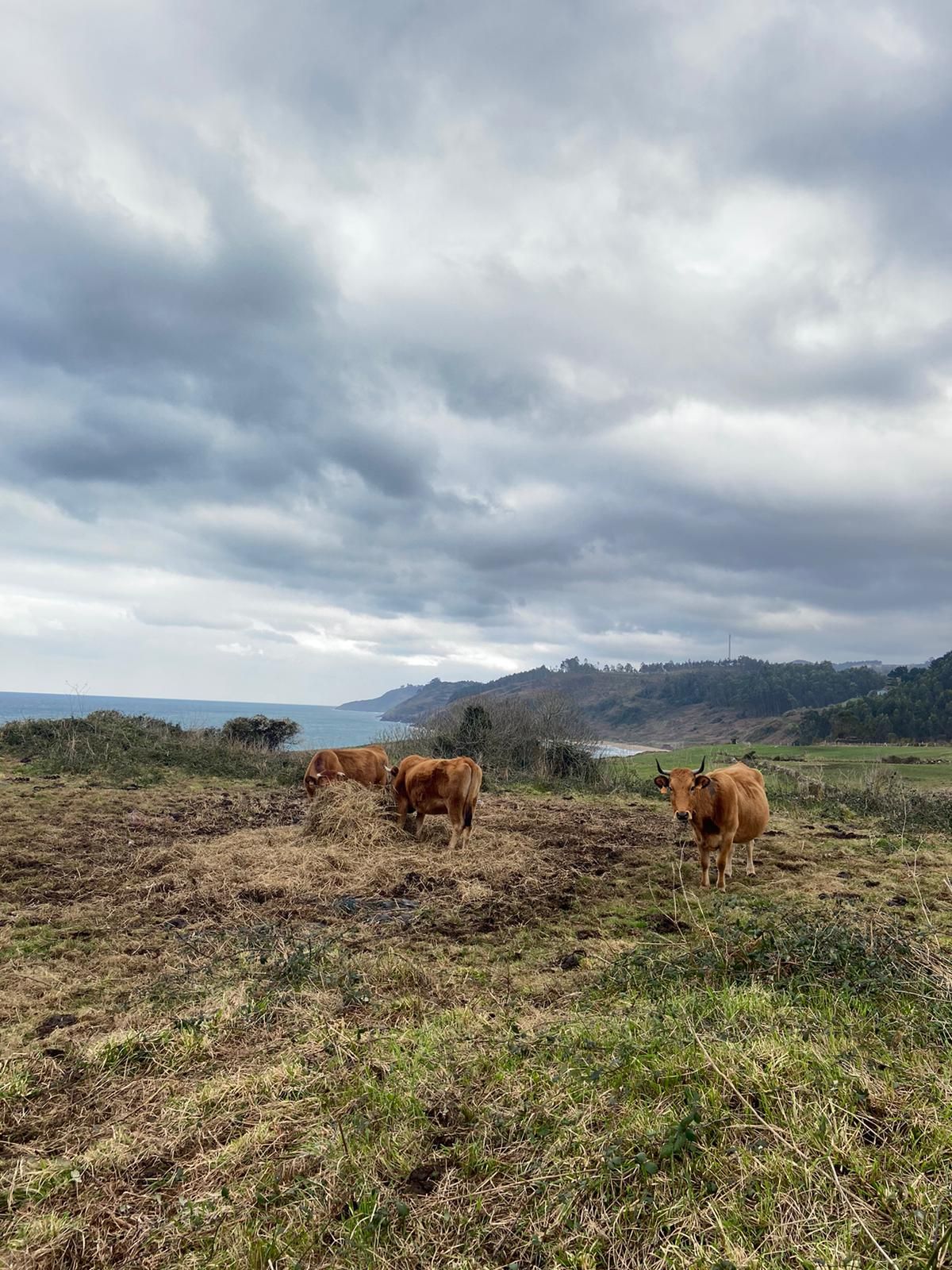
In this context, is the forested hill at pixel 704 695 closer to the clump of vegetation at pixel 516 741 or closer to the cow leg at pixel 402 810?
the clump of vegetation at pixel 516 741

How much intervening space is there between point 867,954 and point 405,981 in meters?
3.49

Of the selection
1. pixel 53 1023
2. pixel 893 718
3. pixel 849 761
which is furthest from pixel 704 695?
pixel 53 1023

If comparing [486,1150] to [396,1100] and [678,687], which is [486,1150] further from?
[678,687]

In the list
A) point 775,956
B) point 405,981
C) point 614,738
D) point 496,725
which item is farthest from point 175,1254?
point 614,738

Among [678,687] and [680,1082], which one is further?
[678,687]

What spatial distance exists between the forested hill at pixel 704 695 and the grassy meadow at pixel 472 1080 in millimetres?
88228

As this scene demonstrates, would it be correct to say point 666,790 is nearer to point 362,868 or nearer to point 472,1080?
point 362,868

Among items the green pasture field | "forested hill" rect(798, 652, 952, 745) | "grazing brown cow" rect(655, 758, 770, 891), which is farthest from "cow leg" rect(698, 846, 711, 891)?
"forested hill" rect(798, 652, 952, 745)

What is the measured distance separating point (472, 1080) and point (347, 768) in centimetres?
1231

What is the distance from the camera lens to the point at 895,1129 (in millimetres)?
2795

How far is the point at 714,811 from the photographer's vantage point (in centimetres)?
889

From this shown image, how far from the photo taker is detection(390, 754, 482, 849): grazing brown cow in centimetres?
1090

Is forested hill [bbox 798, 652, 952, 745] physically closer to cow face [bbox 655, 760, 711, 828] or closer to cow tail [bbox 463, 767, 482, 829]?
cow tail [bbox 463, 767, 482, 829]

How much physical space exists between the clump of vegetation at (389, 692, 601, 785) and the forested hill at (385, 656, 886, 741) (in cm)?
6416
